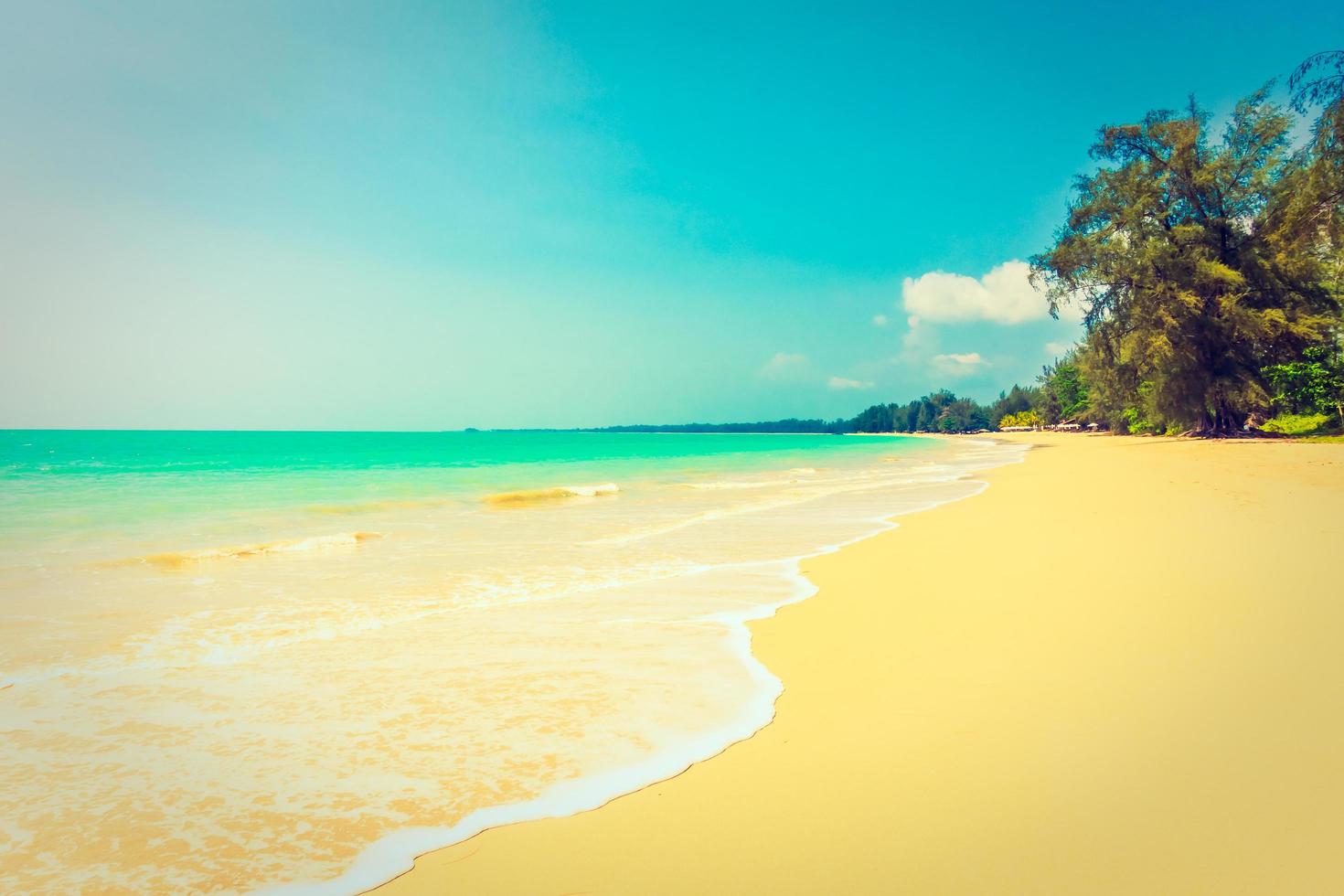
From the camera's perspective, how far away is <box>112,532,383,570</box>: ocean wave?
945cm

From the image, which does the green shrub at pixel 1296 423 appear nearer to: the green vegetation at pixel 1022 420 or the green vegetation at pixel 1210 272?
the green vegetation at pixel 1210 272

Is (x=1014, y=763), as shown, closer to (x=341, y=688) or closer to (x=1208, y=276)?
(x=341, y=688)

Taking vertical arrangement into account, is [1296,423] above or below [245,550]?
above

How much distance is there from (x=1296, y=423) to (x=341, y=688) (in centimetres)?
4232

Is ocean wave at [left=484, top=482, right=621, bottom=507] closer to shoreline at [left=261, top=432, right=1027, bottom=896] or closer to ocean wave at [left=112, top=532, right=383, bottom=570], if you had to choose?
ocean wave at [left=112, top=532, right=383, bottom=570]

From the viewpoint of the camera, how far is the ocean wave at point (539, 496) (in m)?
18.3

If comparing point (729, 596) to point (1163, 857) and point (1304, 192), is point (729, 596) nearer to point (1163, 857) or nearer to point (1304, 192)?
point (1163, 857)

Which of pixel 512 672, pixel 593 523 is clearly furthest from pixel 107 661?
pixel 593 523

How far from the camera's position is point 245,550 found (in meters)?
10.2

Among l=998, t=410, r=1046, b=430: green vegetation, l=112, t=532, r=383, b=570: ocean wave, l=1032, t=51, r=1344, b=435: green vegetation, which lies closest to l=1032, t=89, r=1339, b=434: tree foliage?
l=1032, t=51, r=1344, b=435: green vegetation

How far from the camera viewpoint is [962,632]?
5012 millimetres

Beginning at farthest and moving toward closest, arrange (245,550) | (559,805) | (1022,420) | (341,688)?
(1022,420) < (245,550) < (341,688) < (559,805)

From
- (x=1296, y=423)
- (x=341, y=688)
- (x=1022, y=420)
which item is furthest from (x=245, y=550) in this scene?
(x=1022, y=420)

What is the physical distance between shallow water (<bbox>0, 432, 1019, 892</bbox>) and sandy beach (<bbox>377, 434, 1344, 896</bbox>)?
1.21 ft
